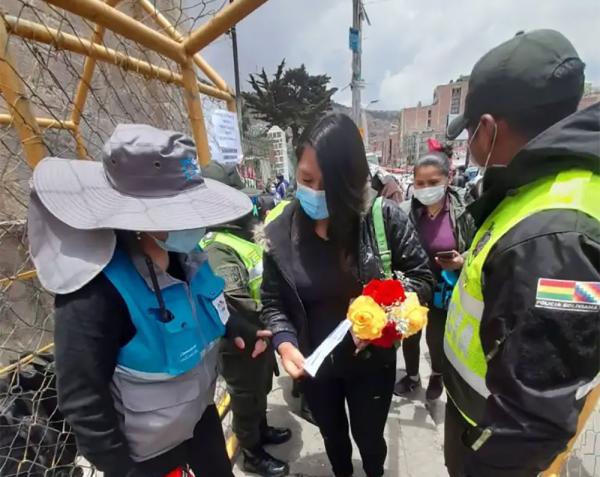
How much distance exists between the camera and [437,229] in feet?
7.89

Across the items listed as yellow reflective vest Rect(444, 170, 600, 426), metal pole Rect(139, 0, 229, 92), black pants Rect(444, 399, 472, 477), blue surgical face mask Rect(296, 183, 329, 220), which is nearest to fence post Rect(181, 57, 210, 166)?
metal pole Rect(139, 0, 229, 92)

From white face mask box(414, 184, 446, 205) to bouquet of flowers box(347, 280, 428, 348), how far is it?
132cm

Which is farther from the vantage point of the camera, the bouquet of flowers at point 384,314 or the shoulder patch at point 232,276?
the shoulder patch at point 232,276

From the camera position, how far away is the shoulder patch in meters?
1.66

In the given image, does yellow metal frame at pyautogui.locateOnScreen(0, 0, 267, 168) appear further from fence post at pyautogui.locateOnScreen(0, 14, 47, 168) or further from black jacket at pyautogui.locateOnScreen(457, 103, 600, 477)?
Answer: black jacket at pyautogui.locateOnScreen(457, 103, 600, 477)

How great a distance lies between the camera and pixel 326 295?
1.47 meters

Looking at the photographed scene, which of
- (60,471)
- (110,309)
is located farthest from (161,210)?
(60,471)

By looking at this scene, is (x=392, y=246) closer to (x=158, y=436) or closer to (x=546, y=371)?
(x=546, y=371)

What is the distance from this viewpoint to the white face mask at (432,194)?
95.3 inches

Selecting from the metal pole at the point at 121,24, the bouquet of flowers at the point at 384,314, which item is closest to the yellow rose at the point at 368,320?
the bouquet of flowers at the point at 384,314

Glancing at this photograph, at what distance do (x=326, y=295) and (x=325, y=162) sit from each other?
0.59 meters

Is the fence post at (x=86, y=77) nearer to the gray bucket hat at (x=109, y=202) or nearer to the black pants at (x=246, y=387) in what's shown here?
the gray bucket hat at (x=109, y=202)

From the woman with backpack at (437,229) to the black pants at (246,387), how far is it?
1.27 m

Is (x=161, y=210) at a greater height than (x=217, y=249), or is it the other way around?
(x=161, y=210)
